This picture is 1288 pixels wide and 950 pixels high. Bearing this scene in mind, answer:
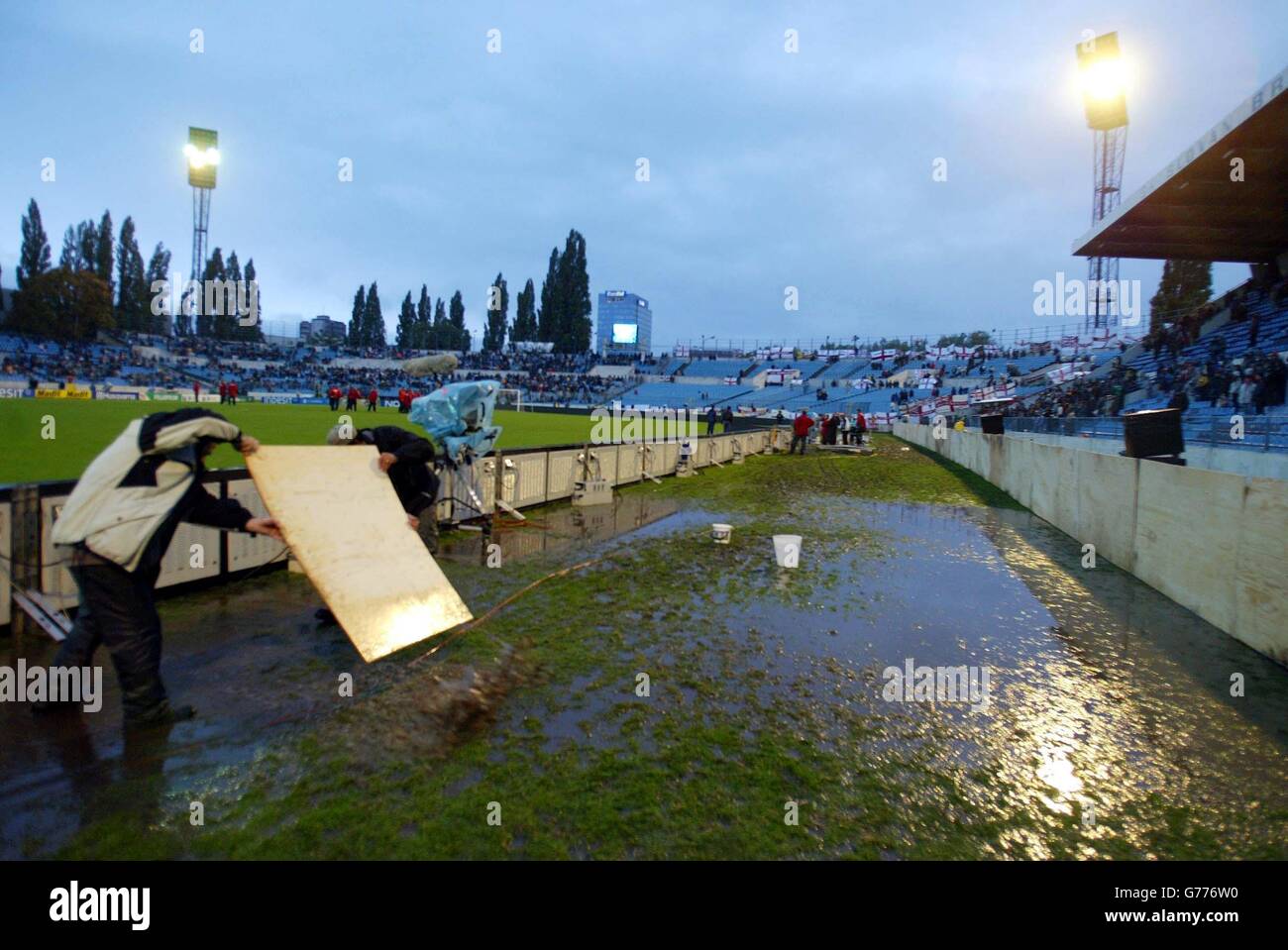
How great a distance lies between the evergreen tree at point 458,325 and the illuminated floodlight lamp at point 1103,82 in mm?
84366

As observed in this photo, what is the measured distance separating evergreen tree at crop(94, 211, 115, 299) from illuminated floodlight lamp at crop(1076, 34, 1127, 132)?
98330mm

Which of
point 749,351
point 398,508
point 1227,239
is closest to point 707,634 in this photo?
point 398,508

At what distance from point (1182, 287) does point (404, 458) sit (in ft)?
251

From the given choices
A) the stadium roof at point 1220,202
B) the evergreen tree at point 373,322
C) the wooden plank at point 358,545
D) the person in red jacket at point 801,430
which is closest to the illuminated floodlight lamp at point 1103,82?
the stadium roof at point 1220,202

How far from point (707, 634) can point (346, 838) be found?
3537 mm

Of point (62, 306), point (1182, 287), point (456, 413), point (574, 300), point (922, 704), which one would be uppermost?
point (574, 300)

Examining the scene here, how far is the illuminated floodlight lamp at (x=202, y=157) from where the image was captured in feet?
194

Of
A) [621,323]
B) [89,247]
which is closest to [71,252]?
[89,247]

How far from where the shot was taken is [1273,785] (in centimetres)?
362

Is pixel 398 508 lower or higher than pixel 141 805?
higher

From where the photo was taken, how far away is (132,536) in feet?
12.1

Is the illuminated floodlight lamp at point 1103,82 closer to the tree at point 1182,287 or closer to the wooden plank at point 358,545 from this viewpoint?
the tree at point 1182,287

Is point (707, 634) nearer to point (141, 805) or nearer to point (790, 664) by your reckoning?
point (790, 664)

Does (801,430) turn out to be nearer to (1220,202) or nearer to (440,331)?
(1220,202)
